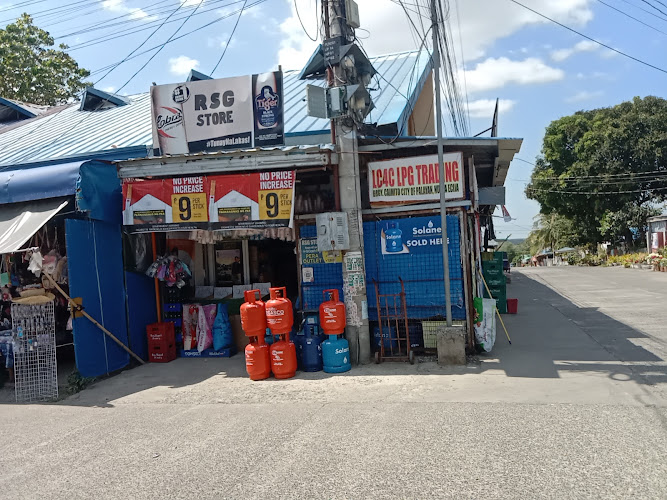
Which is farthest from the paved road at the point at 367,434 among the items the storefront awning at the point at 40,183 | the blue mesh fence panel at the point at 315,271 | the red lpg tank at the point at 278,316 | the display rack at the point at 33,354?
the storefront awning at the point at 40,183

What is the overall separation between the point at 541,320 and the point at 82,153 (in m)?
11.3

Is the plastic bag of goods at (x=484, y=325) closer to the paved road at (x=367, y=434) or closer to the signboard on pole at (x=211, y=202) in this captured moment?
the paved road at (x=367, y=434)

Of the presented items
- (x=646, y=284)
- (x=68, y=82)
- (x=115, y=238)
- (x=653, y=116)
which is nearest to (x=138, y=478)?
(x=115, y=238)

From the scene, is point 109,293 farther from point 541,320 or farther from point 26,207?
point 541,320

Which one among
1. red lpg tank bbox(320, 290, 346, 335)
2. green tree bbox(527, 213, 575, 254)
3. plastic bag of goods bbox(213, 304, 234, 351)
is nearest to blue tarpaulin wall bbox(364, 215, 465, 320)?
red lpg tank bbox(320, 290, 346, 335)

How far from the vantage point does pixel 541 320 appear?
12.1 m

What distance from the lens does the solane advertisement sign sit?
923 centimetres

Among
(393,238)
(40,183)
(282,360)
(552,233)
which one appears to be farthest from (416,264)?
(552,233)

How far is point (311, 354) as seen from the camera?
8.05 m

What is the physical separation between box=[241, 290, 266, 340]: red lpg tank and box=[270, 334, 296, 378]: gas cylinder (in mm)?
348

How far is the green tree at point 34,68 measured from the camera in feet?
84.3

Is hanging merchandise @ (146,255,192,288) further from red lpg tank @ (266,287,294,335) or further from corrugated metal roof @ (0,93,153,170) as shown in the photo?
corrugated metal roof @ (0,93,153,170)

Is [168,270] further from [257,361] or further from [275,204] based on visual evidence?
[257,361]

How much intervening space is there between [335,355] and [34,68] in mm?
25965
